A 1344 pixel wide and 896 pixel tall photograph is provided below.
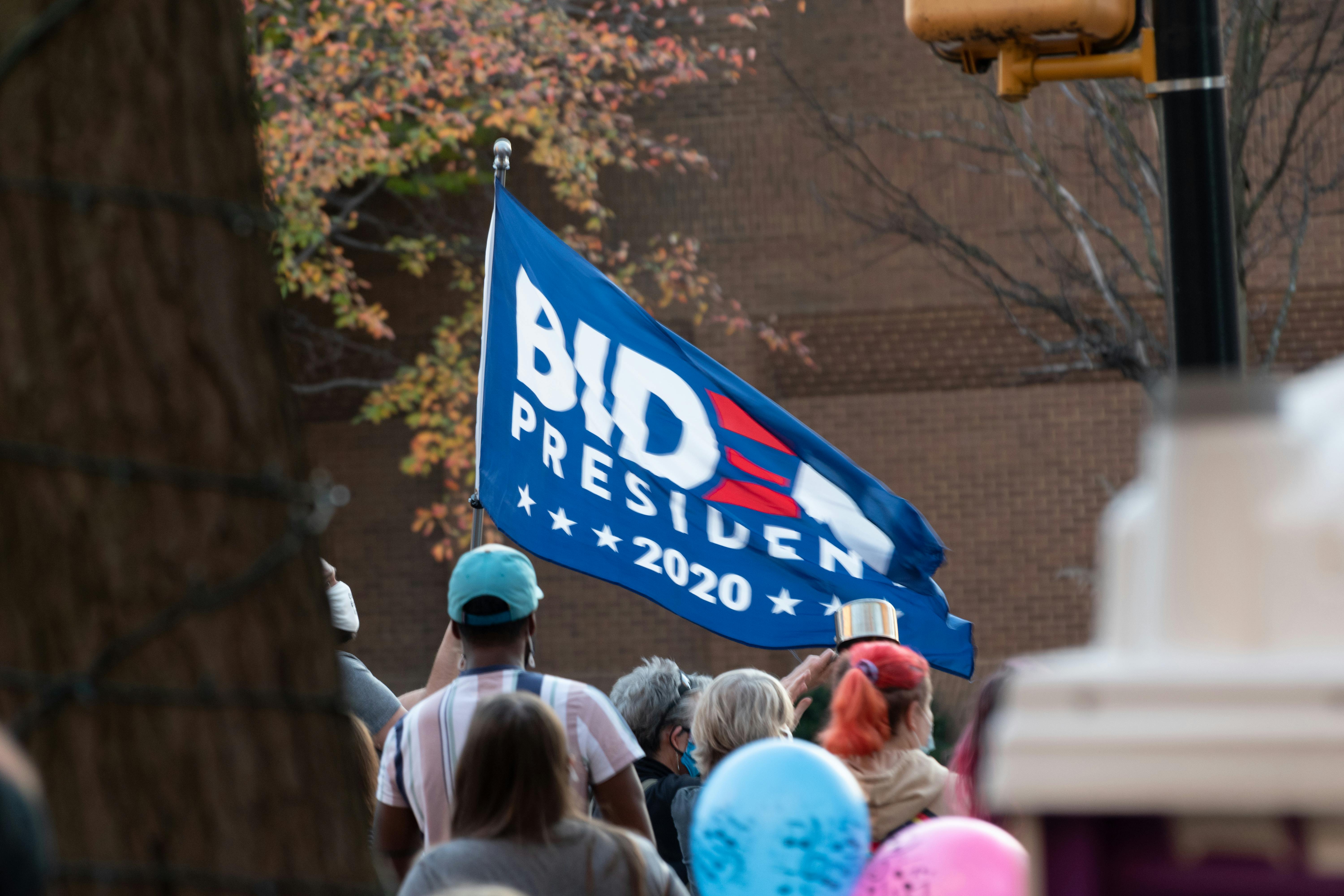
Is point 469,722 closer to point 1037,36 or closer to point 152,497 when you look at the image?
point 152,497

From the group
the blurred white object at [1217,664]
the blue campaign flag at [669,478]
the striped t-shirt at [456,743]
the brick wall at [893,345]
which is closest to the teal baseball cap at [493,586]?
the striped t-shirt at [456,743]

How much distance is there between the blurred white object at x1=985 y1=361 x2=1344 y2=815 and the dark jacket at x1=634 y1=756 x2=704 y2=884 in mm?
3569

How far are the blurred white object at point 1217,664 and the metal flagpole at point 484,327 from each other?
437cm

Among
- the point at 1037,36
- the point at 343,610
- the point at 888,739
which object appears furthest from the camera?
the point at 343,610

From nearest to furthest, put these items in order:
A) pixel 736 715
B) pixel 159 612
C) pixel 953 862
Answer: pixel 159 612 < pixel 953 862 < pixel 736 715

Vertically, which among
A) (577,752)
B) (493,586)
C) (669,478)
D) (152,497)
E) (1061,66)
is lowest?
(577,752)

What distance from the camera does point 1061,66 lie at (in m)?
4.10

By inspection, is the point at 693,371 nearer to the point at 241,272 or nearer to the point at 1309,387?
the point at 241,272

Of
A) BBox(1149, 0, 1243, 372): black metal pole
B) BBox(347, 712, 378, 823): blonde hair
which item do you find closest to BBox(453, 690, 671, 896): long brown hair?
BBox(347, 712, 378, 823): blonde hair

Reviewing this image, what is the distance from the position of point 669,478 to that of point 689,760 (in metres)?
1.17

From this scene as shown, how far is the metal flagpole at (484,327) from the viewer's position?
5.63 meters

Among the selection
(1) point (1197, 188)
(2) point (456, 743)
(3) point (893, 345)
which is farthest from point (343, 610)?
(3) point (893, 345)

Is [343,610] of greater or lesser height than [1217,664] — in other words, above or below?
above

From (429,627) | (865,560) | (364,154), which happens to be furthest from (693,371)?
(429,627)
